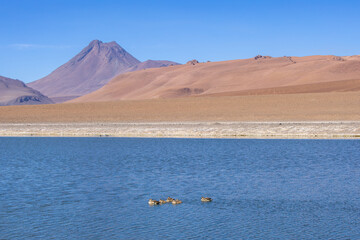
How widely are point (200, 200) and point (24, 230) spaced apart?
4472mm

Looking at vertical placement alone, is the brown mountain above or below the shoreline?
above


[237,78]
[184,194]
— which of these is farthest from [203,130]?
[237,78]

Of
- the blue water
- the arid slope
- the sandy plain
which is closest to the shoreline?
the sandy plain

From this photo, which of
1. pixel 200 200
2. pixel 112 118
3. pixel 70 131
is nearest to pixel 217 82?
pixel 112 118

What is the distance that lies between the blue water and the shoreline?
31.0 ft

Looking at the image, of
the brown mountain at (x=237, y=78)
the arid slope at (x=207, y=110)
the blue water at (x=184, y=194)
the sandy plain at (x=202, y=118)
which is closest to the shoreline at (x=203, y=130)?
the sandy plain at (x=202, y=118)

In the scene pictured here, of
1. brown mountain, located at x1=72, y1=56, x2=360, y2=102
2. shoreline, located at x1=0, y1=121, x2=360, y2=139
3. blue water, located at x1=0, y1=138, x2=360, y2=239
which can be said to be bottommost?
blue water, located at x1=0, y1=138, x2=360, y2=239

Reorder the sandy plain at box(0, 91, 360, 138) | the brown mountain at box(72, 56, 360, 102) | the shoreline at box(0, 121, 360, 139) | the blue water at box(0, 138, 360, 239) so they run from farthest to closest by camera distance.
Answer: the brown mountain at box(72, 56, 360, 102) < the sandy plain at box(0, 91, 360, 138) < the shoreline at box(0, 121, 360, 139) < the blue water at box(0, 138, 360, 239)

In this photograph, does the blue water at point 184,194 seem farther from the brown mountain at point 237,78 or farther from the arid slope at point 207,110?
the brown mountain at point 237,78

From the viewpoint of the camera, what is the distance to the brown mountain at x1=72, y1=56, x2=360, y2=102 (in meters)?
107

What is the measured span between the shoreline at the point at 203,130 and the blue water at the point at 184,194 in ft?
31.0

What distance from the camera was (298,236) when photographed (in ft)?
34.9

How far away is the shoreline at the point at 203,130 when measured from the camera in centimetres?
3525

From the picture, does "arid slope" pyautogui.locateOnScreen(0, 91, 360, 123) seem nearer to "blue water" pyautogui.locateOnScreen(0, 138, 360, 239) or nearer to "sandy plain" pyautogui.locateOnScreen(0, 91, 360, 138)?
"sandy plain" pyautogui.locateOnScreen(0, 91, 360, 138)
